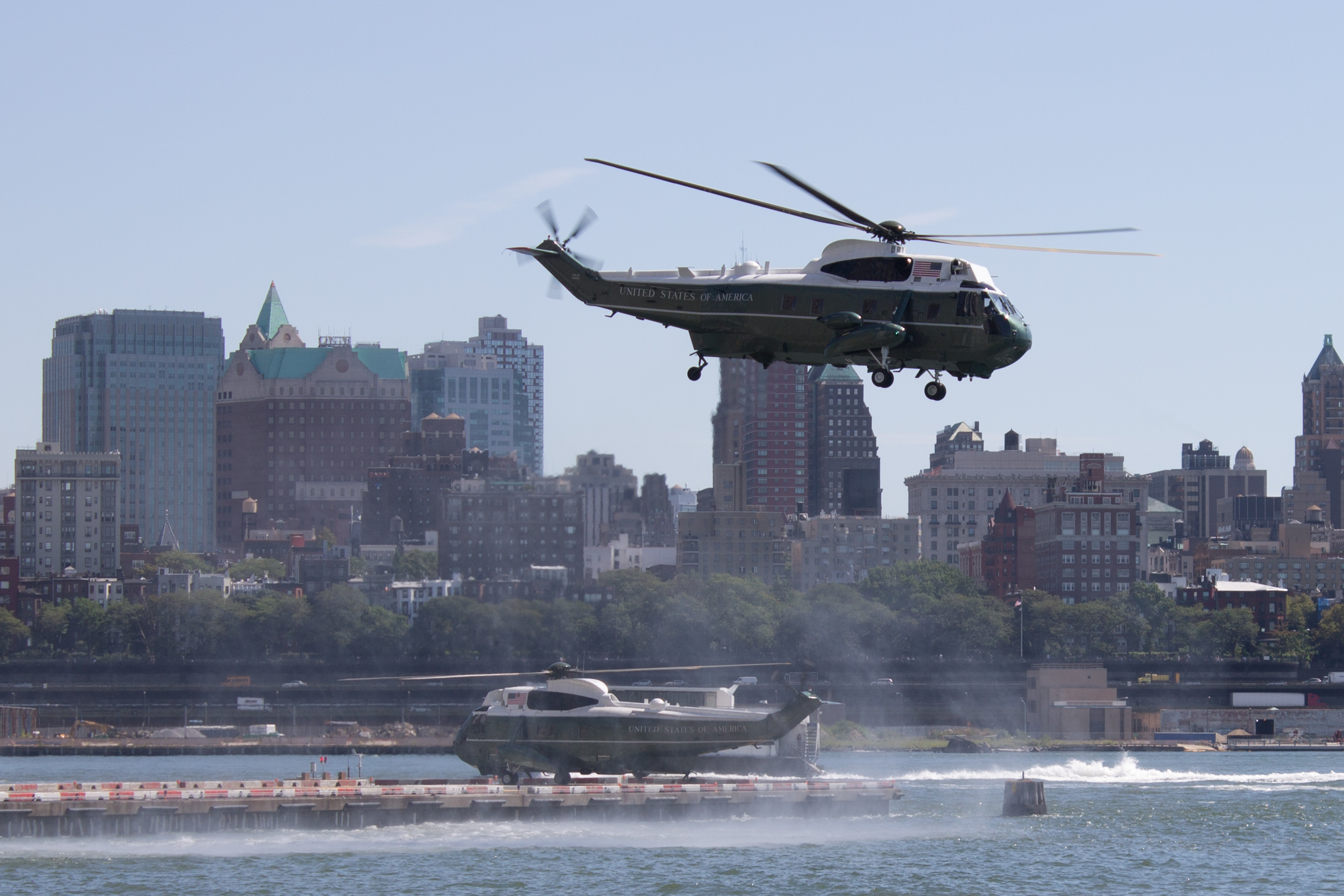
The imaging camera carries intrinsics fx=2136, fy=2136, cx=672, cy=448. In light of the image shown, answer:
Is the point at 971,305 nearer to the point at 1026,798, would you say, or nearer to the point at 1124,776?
the point at 1026,798

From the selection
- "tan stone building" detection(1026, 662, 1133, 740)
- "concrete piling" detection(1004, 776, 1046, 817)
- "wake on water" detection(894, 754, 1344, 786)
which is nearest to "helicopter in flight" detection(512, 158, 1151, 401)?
"concrete piling" detection(1004, 776, 1046, 817)

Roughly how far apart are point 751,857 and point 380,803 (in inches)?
563

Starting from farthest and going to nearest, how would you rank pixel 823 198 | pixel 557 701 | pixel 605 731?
pixel 557 701, pixel 605 731, pixel 823 198

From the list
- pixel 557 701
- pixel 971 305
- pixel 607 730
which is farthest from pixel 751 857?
pixel 971 305

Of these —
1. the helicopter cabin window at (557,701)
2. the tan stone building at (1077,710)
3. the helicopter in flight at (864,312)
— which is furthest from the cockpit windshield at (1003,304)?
the tan stone building at (1077,710)

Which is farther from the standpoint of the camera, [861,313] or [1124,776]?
[1124,776]

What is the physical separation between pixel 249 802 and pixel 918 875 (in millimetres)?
24395

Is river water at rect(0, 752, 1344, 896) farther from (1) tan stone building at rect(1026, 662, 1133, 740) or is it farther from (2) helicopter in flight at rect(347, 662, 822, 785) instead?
(1) tan stone building at rect(1026, 662, 1133, 740)

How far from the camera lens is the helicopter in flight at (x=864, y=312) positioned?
58781 mm

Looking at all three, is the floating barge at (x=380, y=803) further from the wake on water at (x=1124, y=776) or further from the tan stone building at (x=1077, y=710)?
the tan stone building at (x=1077, y=710)

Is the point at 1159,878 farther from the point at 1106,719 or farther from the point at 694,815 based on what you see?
the point at 1106,719

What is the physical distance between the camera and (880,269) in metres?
59.4

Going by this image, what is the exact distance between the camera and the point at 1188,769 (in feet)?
464

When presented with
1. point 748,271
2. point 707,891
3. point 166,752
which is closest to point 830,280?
point 748,271
